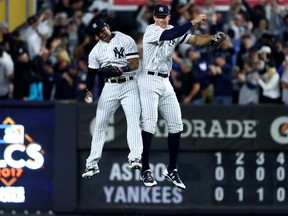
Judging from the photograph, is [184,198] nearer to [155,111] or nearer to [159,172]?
[159,172]

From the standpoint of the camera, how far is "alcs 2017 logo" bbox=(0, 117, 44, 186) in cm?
2489

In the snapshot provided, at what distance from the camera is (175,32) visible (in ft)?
62.3

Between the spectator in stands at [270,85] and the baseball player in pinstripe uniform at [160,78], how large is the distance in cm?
616

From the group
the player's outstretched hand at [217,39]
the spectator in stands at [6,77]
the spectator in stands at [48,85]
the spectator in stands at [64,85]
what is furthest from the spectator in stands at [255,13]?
the player's outstretched hand at [217,39]

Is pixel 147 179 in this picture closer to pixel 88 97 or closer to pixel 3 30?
pixel 88 97

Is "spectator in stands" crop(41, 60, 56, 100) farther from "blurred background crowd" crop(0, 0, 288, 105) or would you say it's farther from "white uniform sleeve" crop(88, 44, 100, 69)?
"white uniform sleeve" crop(88, 44, 100, 69)

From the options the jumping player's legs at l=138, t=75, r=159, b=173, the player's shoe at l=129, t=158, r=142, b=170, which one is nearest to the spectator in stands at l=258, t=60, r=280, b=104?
the jumping player's legs at l=138, t=75, r=159, b=173

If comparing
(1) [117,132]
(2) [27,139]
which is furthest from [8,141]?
(1) [117,132]

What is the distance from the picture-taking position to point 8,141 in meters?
24.9

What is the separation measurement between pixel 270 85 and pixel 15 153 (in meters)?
4.86

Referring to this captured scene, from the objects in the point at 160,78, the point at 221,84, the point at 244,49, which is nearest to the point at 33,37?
the point at 244,49

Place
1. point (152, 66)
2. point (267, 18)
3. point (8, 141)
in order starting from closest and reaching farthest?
point (152, 66) < point (8, 141) < point (267, 18)

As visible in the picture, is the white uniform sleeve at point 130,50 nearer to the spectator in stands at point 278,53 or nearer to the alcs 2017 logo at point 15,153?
the alcs 2017 logo at point 15,153

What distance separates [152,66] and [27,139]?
19.1ft
